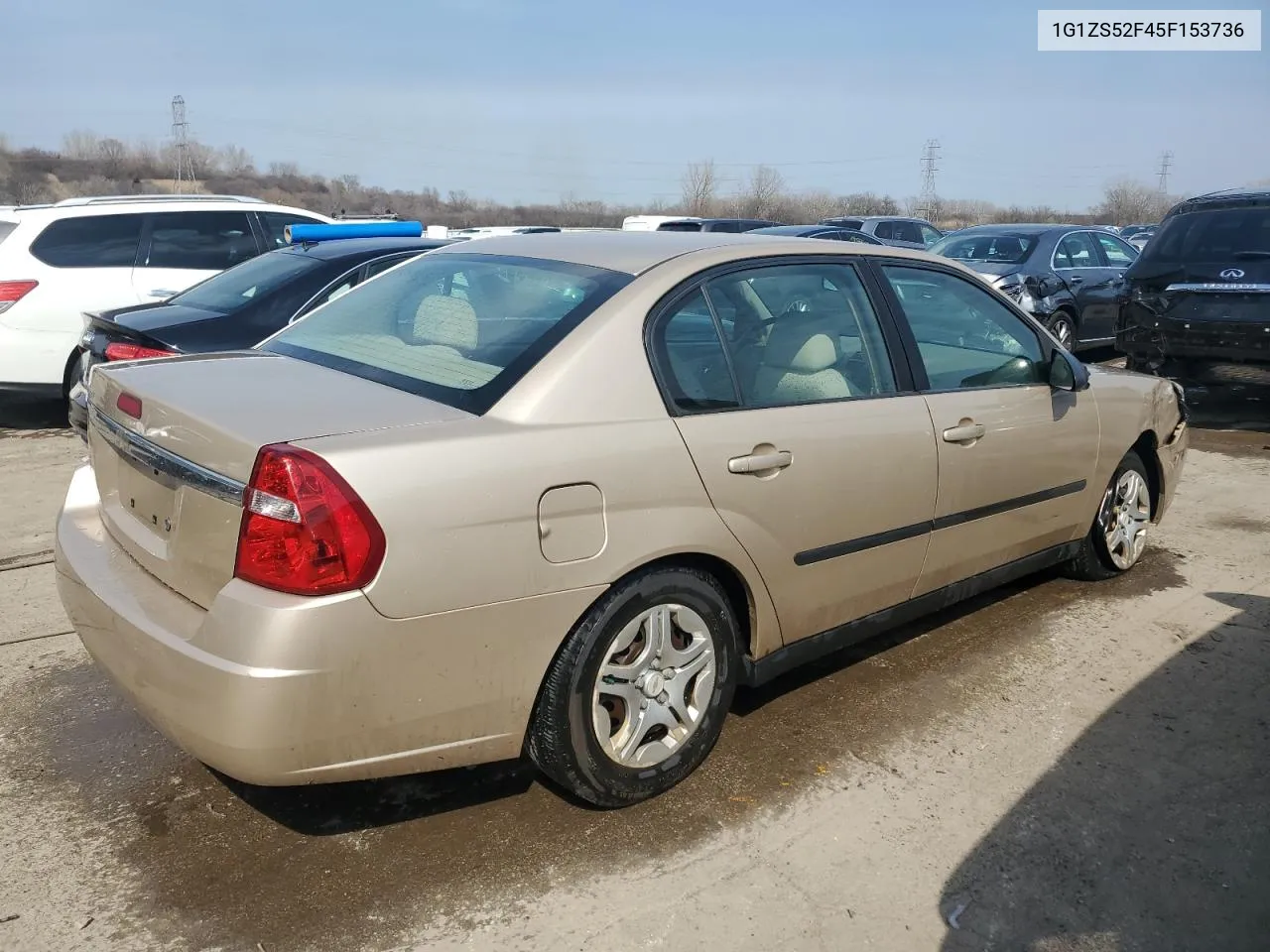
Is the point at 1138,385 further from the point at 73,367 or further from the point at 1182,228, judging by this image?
the point at 73,367

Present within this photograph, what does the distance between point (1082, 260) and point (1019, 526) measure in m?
8.44

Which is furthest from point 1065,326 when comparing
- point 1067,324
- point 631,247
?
point 631,247

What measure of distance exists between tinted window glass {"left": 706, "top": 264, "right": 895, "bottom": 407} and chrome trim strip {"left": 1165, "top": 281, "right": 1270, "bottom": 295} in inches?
223

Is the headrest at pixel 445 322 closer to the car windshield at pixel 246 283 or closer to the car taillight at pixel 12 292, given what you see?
the car windshield at pixel 246 283

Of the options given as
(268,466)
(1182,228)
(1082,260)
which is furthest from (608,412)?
(1082,260)

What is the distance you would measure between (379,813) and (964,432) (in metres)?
2.30

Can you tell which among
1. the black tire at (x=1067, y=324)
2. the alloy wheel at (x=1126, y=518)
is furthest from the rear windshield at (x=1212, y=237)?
the alloy wheel at (x=1126, y=518)

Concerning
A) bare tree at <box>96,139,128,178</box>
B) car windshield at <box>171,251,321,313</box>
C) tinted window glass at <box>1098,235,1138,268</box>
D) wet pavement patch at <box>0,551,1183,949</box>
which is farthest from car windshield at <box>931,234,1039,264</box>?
bare tree at <box>96,139,128,178</box>

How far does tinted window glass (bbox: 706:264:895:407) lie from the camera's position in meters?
3.30

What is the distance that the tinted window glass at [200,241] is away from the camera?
850 cm

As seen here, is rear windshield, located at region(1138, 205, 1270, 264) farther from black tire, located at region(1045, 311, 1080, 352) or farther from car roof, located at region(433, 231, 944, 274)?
car roof, located at region(433, 231, 944, 274)

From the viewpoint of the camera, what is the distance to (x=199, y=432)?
261cm

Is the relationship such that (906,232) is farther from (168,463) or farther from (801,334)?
(168,463)

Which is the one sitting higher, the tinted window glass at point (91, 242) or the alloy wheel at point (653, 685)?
the tinted window glass at point (91, 242)
